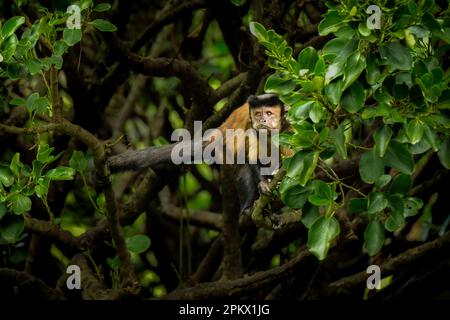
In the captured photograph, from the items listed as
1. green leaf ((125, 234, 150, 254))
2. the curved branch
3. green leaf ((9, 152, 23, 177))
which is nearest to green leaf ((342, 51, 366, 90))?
green leaf ((9, 152, 23, 177))

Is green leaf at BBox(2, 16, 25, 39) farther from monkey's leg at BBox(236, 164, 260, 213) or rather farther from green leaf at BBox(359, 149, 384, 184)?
monkey's leg at BBox(236, 164, 260, 213)

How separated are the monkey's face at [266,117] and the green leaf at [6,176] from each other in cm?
99

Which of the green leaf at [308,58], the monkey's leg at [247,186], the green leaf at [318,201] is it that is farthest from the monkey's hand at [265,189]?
the green leaf at [308,58]

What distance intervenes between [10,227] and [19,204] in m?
0.21

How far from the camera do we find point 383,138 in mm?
1910

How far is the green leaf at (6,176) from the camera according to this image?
7.70 feet

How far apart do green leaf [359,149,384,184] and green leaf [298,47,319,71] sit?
272 millimetres

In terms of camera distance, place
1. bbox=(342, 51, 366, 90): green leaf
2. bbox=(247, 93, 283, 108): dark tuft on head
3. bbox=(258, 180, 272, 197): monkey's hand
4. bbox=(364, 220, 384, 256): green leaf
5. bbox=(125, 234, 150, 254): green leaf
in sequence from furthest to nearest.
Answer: bbox=(125, 234, 150, 254): green leaf < bbox=(247, 93, 283, 108): dark tuft on head < bbox=(258, 180, 272, 197): monkey's hand < bbox=(364, 220, 384, 256): green leaf < bbox=(342, 51, 366, 90): green leaf

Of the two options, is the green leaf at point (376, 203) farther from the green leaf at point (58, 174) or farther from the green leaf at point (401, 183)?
the green leaf at point (58, 174)

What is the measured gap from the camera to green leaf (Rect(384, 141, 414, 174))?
195cm

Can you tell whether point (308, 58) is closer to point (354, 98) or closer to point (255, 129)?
point (354, 98)

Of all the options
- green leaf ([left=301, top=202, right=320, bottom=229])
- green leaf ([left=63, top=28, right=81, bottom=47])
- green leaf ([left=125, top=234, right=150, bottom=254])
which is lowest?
green leaf ([left=125, top=234, right=150, bottom=254])

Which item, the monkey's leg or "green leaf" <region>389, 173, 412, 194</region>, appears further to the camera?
the monkey's leg

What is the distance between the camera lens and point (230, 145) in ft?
10.6
